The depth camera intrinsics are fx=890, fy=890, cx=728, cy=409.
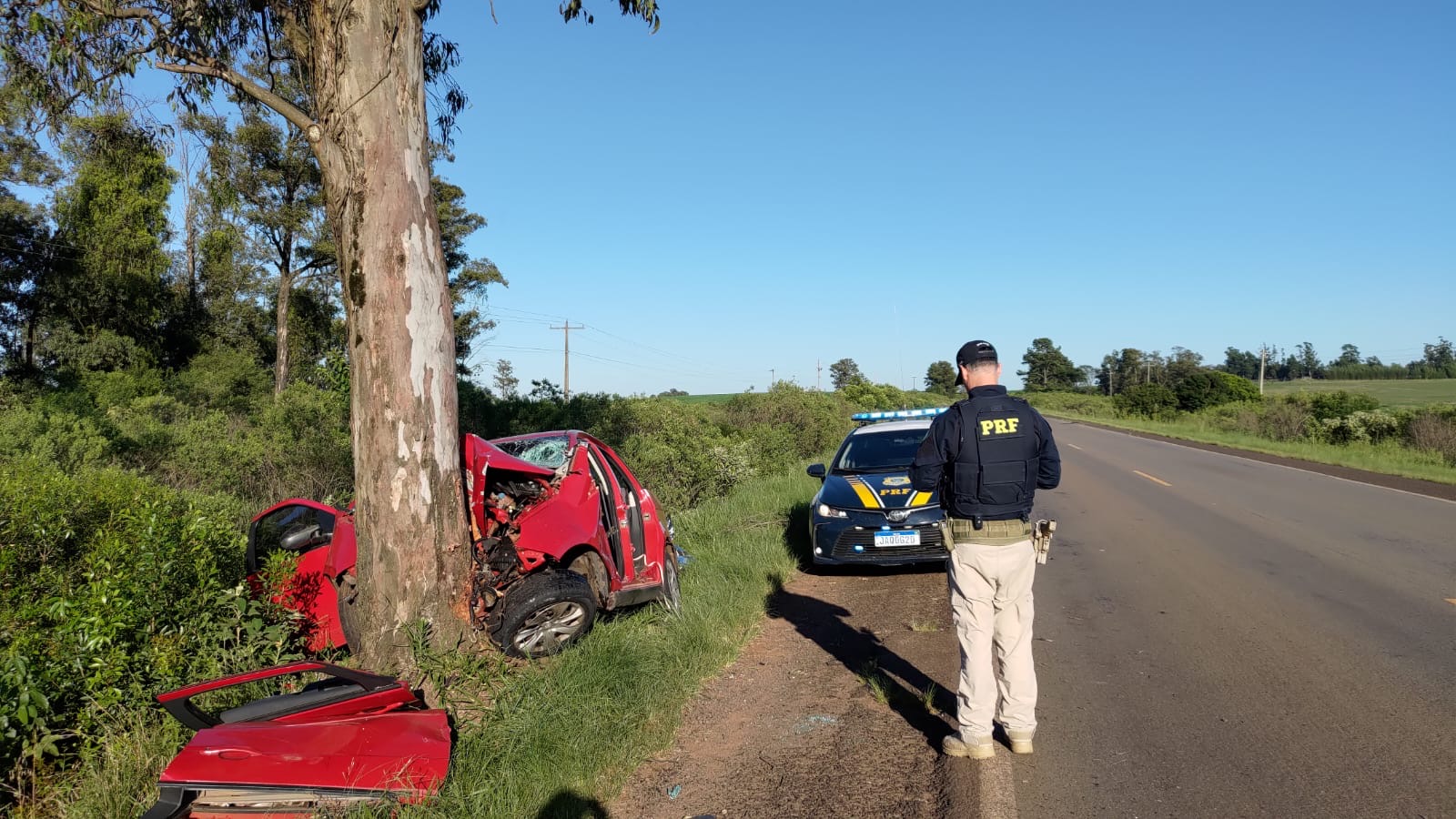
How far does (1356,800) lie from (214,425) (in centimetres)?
1524

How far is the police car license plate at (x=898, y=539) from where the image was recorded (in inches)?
319

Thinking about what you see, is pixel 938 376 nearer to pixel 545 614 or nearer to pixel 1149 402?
pixel 1149 402

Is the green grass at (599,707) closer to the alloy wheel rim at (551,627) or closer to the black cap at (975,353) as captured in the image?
the alloy wheel rim at (551,627)

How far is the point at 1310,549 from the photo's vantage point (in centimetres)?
931

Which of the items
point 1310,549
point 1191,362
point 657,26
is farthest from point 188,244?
point 1191,362

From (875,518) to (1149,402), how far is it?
61.4m

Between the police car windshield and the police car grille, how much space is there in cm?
95

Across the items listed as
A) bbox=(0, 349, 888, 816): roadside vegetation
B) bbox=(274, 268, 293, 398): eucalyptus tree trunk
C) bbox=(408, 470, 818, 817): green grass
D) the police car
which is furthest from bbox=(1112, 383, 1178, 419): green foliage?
bbox=(0, 349, 888, 816): roadside vegetation

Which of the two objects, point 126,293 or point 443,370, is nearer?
point 443,370

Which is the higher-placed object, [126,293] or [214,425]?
[126,293]

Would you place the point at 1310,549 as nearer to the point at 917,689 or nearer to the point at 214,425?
the point at 917,689

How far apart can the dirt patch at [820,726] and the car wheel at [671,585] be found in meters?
0.73

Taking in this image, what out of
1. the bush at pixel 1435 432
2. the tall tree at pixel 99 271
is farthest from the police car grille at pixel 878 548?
the tall tree at pixel 99 271

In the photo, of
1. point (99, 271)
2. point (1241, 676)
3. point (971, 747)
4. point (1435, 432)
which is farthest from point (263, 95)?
point (99, 271)
